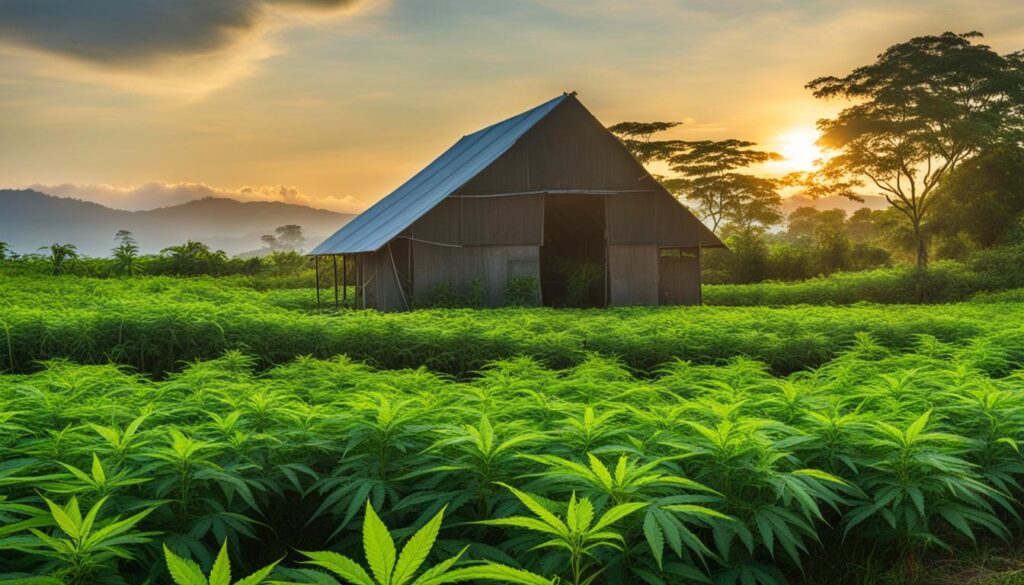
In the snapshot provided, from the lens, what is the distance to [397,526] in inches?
144

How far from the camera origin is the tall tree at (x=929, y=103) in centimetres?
3903

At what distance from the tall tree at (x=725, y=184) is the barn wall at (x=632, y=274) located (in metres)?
37.7

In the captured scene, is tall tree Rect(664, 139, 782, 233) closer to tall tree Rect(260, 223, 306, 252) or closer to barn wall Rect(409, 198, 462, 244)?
barn wall Rect(409, 198, 462, 244)

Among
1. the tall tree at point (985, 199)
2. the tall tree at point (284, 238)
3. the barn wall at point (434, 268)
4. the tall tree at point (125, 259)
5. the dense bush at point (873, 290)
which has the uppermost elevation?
A: the tall tree at point (284, 238)

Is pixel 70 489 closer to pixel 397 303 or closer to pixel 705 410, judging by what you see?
pixel 705 410

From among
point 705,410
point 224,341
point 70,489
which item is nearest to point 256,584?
point 70,489

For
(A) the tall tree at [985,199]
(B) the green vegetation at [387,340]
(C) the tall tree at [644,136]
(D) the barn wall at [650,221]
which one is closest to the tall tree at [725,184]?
(C) the tall tree at [644,136]

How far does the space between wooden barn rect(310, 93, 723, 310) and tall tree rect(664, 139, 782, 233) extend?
36.9 meters

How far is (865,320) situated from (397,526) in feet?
38.1

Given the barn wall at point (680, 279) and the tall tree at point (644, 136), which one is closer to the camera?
the barn wall at point (680, 279)

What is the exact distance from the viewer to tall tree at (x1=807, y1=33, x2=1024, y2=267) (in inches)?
1537

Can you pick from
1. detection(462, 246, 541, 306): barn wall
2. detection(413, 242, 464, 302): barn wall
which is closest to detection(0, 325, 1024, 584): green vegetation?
detection(413, 242, 464, 302): barn wall

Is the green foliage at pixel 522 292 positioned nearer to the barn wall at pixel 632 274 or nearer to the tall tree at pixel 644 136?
the barn wall at pixel 632 274

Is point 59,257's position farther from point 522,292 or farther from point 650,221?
point 650,221
